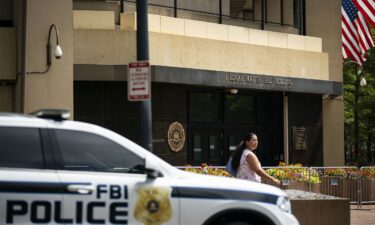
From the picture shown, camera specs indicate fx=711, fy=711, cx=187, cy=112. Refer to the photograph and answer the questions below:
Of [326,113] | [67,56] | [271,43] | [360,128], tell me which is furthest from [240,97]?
[360,128]

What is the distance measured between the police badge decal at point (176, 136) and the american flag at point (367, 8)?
26.3ft

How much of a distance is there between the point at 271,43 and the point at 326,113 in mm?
4457

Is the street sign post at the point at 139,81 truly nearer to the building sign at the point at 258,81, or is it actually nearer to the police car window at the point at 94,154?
the police car window at the point at 94,154

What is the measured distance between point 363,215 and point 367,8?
9.87 m

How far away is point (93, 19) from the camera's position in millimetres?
19812

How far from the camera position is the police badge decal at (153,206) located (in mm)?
7398

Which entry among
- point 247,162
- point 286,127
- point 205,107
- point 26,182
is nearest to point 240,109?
point 205,107

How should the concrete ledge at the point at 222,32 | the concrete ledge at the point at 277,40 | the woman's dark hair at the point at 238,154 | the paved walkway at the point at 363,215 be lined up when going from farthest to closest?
the concrete ledge at the point at 277,40 → the concrete ledge at the point at 222,32 → the paved walkway at the point at 363,215 → the woman's dark hair at the point at 238,154

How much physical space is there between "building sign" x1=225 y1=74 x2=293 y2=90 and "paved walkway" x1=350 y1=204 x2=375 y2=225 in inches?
198

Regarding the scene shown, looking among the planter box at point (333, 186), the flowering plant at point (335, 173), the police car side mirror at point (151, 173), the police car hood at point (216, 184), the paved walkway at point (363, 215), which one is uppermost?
the police car side mirror at point (151, 173)

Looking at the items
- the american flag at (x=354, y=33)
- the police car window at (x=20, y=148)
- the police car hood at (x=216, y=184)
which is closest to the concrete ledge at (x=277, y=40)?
the american flag at (x=354, y=33)

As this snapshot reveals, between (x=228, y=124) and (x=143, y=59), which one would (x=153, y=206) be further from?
(x=228, y=124)

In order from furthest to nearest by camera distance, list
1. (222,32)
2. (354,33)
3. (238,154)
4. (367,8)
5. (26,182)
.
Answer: (354,33), (367,8), (222,32), (238,154), (26,182)

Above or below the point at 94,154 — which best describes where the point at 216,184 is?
below
